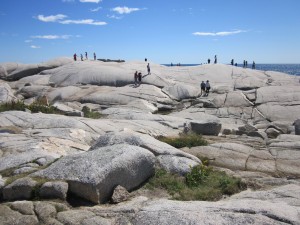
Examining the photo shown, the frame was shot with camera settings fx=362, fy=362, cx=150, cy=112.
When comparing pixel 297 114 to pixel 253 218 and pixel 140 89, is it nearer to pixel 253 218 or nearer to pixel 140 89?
pixel 140 89

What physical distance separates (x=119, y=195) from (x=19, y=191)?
3.00 metres

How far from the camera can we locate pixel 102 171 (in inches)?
436

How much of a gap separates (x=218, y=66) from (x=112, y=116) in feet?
101

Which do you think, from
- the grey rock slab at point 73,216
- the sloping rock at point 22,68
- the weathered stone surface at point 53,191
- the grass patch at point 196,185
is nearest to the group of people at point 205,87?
the sloping rock at point 22,68

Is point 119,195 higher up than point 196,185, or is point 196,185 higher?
point 119,195

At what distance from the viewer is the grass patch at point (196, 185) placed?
11852 millimetres

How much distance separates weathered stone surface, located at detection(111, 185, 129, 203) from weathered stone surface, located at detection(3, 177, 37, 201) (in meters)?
2.43

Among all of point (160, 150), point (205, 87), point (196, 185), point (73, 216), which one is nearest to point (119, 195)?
point (73, 216)

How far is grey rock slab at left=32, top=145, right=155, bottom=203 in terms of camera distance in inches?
425

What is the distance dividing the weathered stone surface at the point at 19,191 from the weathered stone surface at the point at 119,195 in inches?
95.7

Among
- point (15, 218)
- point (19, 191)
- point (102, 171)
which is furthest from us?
point (102, 171)

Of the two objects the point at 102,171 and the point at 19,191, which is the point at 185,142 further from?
the point at 19,191

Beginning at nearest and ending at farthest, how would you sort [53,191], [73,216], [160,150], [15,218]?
[15,218] < [73,216] < [53,191] < [160,150]

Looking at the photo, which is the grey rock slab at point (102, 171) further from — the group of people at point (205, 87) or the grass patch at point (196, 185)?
the group of people at point (205, 87)
